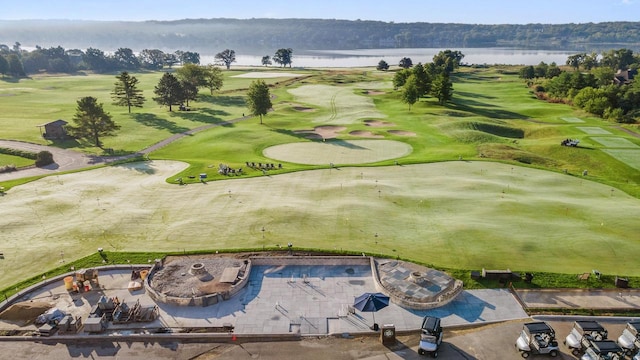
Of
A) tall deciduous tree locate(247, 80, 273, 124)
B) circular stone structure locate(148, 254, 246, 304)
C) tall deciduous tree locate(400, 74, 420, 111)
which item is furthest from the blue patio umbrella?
tall deciduous tree locate(400, 74, 420, 111)

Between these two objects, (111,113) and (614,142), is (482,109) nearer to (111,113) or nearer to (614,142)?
(614,142)

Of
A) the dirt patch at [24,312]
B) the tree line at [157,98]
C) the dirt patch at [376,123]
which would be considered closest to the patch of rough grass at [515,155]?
the dirt patch at [376,123]

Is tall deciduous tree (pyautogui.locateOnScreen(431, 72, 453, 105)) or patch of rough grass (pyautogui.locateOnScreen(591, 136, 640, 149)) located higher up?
tall deciduous tree (pyautogui.locateOnScreen(431, 72, 453, 105))

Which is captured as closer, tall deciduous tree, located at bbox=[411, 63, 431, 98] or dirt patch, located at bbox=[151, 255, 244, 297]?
dirt patch, located at bbox=[151, 255, 244, 297]

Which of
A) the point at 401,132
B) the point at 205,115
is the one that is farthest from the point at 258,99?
the point at 401,132

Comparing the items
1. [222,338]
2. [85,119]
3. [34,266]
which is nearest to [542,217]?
[222,338]

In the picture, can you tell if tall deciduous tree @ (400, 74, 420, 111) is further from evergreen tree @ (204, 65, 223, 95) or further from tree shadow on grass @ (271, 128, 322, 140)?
evergreen tree @ (204, 65, 223, 95)

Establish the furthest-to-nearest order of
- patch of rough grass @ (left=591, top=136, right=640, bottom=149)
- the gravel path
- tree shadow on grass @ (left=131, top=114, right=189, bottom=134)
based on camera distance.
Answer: tree shadow on grass @ (left=131, top=114, right=189, bottom=134) → patch of rough grass @ (left=591, top=136, right=640, bottom=149) → the gravel path
